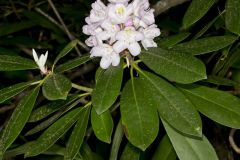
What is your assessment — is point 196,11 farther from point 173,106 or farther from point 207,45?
point 173,106

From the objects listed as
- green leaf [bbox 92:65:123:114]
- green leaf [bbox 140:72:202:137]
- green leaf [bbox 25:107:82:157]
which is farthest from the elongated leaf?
green leaf [bbox 140:72:202:137]

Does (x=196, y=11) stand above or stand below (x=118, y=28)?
below

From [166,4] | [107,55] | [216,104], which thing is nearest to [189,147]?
[216,104]

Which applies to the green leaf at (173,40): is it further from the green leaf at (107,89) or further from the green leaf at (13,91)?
the green leaf at (13,91)

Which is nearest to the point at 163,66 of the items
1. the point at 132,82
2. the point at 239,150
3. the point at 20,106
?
the point at 132,82

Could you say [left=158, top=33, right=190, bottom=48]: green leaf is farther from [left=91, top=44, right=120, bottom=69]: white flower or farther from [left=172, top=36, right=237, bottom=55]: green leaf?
[left=91, top=44, right=120, bottom=69]: white flower

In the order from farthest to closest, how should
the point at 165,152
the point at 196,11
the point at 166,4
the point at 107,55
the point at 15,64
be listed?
the point at 166,4, the point at 165,152, the point at 196,11, the point at 15,64, the point at 107,55

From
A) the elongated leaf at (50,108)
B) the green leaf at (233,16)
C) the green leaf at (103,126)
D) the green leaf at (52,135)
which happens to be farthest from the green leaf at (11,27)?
the green leaf at (233,16)
